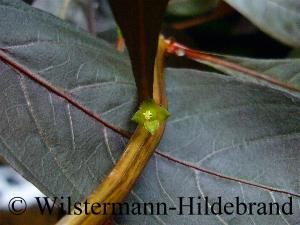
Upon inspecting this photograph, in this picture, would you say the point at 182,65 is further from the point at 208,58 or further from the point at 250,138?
the point at 250,138

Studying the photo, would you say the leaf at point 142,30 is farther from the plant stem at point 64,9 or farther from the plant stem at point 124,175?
the plant stem at point 64,9

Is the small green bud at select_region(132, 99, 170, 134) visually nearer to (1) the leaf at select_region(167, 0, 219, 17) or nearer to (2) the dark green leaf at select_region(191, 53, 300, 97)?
(2) the dark green leaf at select_region(191, 53, 300, 97)

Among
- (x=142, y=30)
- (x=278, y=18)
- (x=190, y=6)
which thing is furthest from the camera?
(x=190, y=6)

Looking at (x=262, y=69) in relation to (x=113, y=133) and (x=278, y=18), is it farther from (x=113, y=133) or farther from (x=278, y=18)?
(x=113, y=133)

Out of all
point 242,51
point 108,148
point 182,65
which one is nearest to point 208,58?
point 182,65

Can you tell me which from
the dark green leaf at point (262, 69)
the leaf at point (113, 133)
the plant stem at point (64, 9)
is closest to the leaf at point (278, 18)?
the dark green leaf at point (262, 69)

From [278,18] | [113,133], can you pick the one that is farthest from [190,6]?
[113,133]
